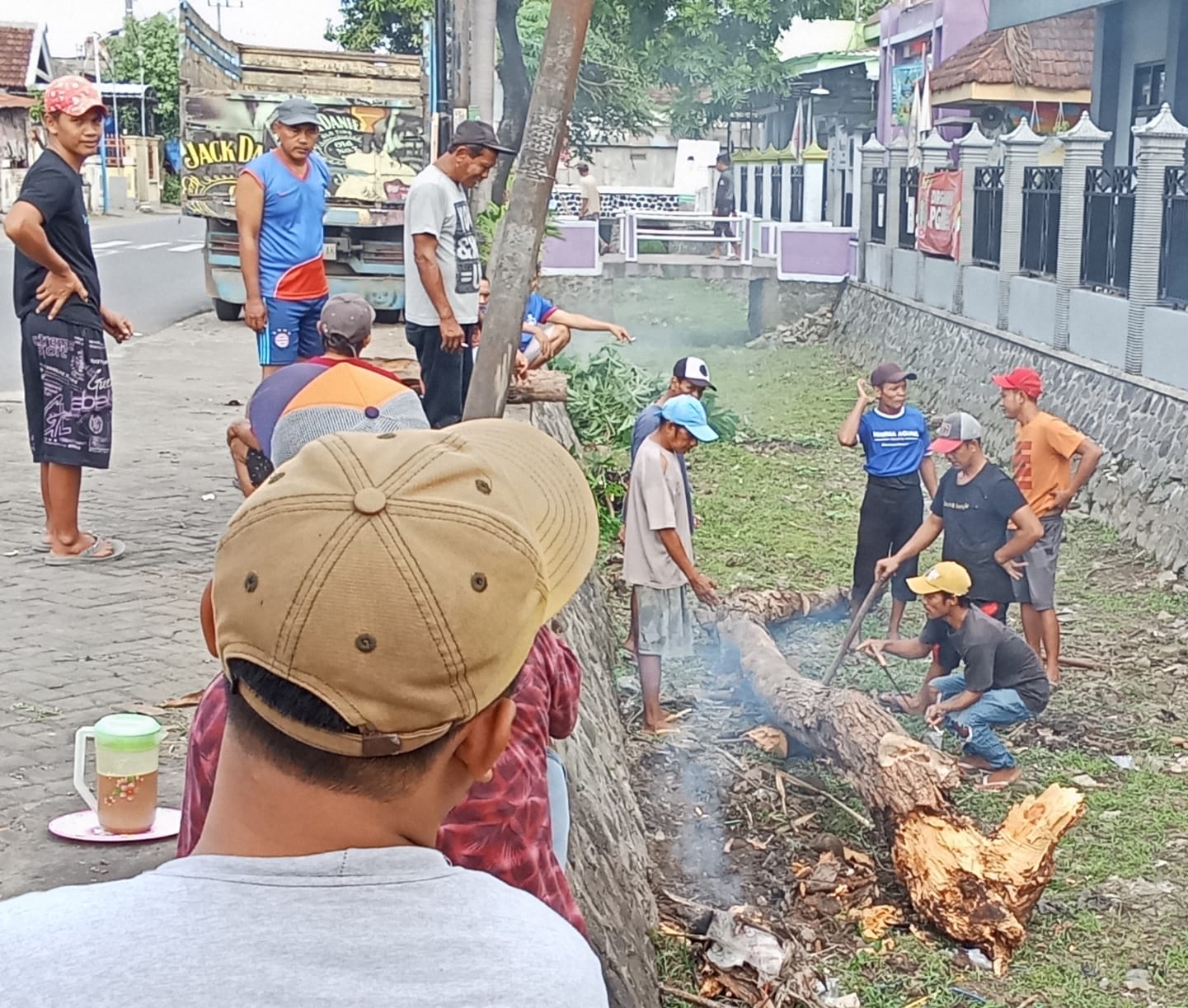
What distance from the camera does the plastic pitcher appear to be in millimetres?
3543

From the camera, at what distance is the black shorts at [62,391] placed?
5.90 metres

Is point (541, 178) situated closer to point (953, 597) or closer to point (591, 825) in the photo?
point (591, 825)

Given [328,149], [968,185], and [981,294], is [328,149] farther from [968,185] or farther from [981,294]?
[981,294]

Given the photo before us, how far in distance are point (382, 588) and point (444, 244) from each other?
5.51 metres

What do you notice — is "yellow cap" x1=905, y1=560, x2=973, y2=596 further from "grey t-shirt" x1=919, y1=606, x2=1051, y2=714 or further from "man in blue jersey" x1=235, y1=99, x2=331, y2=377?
"man in blue jersey" x1=235, y1=99, x2=331, y2=377

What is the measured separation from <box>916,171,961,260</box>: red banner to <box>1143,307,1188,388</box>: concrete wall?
513 centimetres

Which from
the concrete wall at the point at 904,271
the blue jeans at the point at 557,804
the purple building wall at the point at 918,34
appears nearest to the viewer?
the blue jeans at the point at 557,804

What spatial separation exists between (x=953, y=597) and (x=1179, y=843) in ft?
4.32

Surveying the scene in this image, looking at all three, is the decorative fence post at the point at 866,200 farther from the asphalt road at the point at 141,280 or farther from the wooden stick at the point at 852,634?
the wooden stick at the point at 852,634

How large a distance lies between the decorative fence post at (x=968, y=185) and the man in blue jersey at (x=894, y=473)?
7.92m

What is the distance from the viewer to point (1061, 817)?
524 centimetres

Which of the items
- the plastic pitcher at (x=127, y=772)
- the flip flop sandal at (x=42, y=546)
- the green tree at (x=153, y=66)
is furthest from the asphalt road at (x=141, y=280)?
the green tree at (x=153, y=66)

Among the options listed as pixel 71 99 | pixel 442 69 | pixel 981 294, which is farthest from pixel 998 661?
pixel 981 294

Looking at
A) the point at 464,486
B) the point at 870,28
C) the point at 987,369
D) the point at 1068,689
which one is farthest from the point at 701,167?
the point at 464,486
